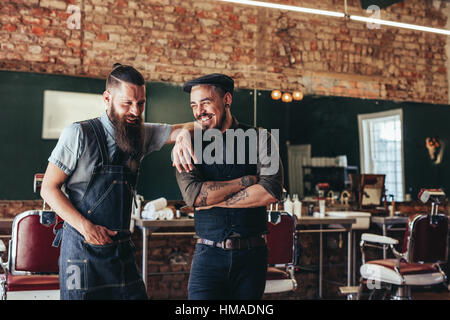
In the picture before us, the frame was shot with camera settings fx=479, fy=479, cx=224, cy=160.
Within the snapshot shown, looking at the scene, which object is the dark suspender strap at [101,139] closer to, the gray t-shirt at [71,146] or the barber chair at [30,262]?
the gray t-shirt at [71,146]

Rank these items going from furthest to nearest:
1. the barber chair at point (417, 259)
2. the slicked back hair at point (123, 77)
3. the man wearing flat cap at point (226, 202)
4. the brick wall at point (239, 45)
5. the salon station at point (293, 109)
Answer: the brick wall at point (239, 45) → the salon station at point (293, 109) → the barber chair at point (417, 259) → the man wearing flat cap at point (226, 202) → the slicked back hair at point (123, 77)

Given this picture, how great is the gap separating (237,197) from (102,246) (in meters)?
0.62

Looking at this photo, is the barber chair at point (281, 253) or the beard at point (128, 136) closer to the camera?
the beard at point (128, 136)

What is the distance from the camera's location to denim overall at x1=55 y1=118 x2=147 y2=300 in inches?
70.7

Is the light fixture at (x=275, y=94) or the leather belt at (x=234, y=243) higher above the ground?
the light fixture at (x=275, y=94)

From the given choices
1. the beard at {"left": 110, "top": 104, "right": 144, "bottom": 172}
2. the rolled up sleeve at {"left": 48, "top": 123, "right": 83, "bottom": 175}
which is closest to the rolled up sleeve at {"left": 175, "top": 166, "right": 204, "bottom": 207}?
the beard at {"left": 110, "top": 104, "right": 144, "bottom": 172}

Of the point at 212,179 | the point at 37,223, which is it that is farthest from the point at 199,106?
the point at 37,223

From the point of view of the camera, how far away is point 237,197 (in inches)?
83.0

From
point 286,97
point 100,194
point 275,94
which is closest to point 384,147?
point 286,97

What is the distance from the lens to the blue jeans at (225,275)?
200 cm

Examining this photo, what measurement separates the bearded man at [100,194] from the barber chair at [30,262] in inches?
47.8

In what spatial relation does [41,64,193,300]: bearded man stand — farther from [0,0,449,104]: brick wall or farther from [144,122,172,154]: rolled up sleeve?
[0,0,449,104]: brick wall

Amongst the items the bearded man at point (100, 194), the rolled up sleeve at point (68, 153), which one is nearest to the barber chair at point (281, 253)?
the bearded man at point (100, 194)
